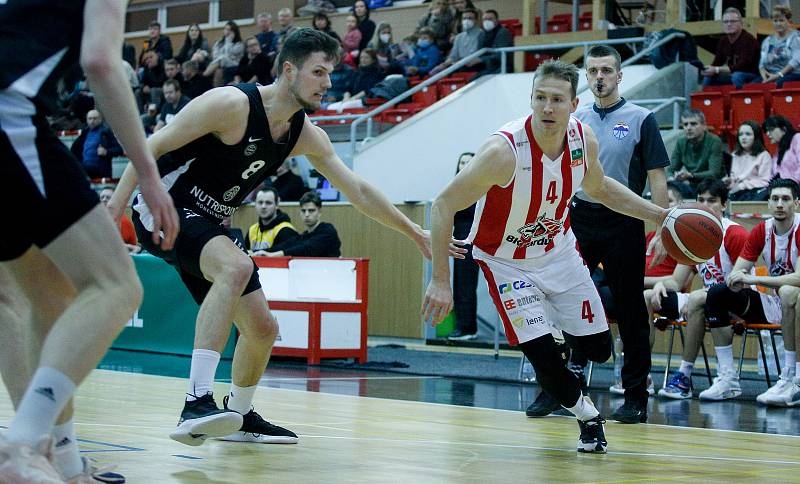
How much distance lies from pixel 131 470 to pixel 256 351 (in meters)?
1.13

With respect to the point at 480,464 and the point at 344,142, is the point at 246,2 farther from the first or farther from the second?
the point at 480,464

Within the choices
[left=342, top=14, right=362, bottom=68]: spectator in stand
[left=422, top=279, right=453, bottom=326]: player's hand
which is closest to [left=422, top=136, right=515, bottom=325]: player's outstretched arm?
[left=422, top=279, right=453, bottom=326]: player's hand

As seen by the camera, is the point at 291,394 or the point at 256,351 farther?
the point at 291,394

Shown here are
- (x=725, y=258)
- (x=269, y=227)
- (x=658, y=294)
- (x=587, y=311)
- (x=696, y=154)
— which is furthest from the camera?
(x=269, y=227)

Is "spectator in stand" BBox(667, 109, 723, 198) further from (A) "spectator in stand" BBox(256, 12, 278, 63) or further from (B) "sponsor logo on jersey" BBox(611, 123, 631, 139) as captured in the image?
(A) "spectator in stand" BBox(256, 12, 278, 63)

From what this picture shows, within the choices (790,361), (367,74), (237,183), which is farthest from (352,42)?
(237,183)

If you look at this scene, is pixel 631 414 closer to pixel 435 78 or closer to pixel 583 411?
pixel 583 411

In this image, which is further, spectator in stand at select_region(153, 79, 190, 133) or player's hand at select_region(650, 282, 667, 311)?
spectator in stand at select_region(153, 79, 190, 133)

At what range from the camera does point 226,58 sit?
18.7m

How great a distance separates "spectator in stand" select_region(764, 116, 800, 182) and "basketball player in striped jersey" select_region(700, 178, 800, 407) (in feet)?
7.68

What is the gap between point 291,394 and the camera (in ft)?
24.9

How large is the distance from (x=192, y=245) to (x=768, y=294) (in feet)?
17.2

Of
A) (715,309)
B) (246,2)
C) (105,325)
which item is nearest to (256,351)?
(105,325)

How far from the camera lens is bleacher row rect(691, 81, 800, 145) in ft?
40.1
